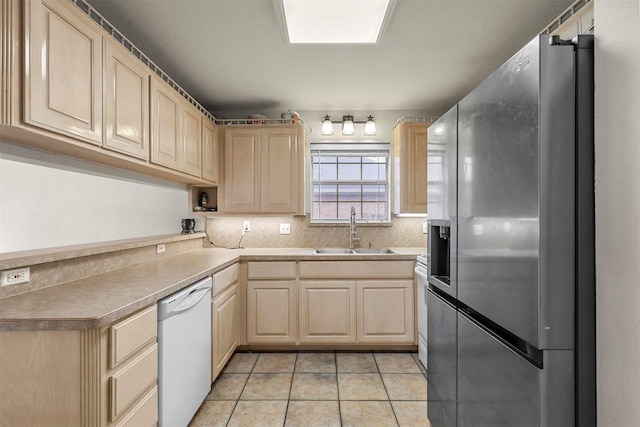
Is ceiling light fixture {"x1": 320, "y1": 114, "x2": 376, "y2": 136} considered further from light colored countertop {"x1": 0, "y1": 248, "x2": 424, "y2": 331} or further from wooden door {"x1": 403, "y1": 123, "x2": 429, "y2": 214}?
light colored countertop {"x1": 0, "y1": 248, "x2": 424, "y2": 331}

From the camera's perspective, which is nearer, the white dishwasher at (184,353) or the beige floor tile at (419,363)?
the white dishwasher at (184,353)

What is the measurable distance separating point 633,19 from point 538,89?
0.80 feet

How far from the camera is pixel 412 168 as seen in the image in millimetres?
3084

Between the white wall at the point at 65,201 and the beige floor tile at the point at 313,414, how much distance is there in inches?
65.4

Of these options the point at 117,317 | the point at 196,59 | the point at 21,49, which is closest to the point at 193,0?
the point at 196,59

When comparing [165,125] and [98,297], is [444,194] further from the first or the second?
[165,125]

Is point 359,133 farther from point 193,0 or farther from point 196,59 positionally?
point 193,0

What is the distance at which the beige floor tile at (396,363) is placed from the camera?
2.47m

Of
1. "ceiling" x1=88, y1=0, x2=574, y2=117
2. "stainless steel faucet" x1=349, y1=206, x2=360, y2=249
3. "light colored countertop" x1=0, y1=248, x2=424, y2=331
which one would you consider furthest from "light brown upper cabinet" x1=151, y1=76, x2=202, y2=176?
"stainless steel faucet" x1=349, y1=206, x2=360, y2=249

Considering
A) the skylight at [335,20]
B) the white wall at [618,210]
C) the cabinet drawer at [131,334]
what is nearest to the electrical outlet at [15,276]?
the cabinet drawer at [131,334]

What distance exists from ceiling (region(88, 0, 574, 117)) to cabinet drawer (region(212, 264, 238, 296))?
1599mm

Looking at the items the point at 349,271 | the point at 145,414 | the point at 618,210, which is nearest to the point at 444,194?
the point at 618,210

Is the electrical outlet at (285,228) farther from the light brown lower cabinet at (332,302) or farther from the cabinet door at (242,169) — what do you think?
the light brown lower cabinet at (332,302)

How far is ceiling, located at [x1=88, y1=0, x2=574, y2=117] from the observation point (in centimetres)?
176
